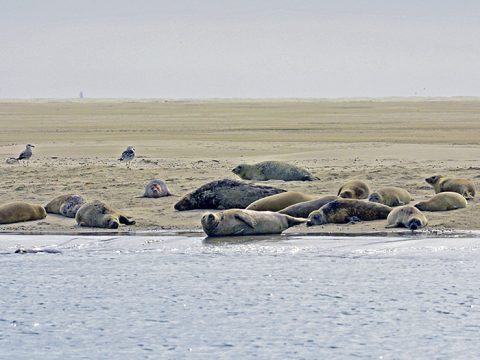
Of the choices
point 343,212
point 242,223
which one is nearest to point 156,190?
point 242,223

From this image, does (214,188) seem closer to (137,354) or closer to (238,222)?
(238,222)

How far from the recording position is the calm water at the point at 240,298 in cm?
774

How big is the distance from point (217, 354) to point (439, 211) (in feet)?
20.4

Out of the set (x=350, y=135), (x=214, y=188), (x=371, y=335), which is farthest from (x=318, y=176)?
(x=350, y=135)

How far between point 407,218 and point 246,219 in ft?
5.70

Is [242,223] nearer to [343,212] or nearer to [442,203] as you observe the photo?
[343,212]

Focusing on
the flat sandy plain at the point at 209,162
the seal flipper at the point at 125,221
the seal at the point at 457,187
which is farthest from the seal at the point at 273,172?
the seal flipper at the point at 125,221

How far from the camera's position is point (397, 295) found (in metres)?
9.25

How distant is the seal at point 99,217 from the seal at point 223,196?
Answer: 3.08ft

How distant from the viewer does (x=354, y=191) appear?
13891mm

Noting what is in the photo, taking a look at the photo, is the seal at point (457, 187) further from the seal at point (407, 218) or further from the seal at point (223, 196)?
the seal at point (223, 196)

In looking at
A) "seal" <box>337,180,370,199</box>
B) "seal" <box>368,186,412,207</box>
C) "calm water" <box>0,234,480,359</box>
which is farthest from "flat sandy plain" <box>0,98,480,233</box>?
"calm water" <box>0,234,480,359</box>

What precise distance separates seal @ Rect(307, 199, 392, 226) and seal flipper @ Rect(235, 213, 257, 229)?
2.40 ft

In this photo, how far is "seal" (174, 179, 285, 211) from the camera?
13602mm
